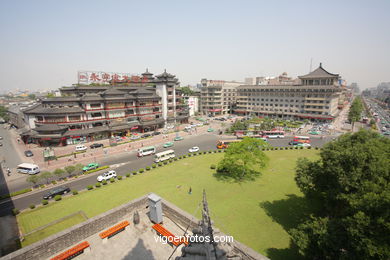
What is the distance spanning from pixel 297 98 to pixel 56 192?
9587 cm

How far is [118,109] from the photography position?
6562 cm

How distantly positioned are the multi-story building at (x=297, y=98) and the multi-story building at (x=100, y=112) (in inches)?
1834

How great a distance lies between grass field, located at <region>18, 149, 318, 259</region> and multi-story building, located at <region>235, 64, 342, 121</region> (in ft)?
192

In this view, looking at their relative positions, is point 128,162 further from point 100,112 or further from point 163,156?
point 100,112

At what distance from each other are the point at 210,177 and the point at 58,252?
2674cm

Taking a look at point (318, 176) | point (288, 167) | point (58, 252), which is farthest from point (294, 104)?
point (58, 252)

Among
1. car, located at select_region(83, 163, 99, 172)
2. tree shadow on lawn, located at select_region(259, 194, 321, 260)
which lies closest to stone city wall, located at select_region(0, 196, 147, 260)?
tree shadow on lawn, located at select_region(259, 194, 321, 260)

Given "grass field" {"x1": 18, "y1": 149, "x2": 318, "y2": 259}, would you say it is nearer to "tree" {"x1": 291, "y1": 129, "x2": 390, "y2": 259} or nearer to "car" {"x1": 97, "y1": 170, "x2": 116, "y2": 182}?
Answer: "car" {"x1": 97, "y1": 170, "x2": 116, "y2": 182}

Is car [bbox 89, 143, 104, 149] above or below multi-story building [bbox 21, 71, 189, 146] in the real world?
below

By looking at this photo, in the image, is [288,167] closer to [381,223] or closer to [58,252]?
[381,223]

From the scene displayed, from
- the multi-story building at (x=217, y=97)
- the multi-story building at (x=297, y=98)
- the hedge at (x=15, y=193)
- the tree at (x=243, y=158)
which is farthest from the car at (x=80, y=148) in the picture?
the multi-story building at (x=297, y=98)

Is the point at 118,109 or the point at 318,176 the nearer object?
the point at 318,176

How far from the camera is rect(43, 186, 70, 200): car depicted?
3109cm

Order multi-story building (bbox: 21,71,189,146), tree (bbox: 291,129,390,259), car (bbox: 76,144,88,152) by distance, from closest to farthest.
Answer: tree (bbox: 291,129,390,259)
car (bbox: 76,144,88,152)
multi-story building (bbox: 21,71,189,146)
